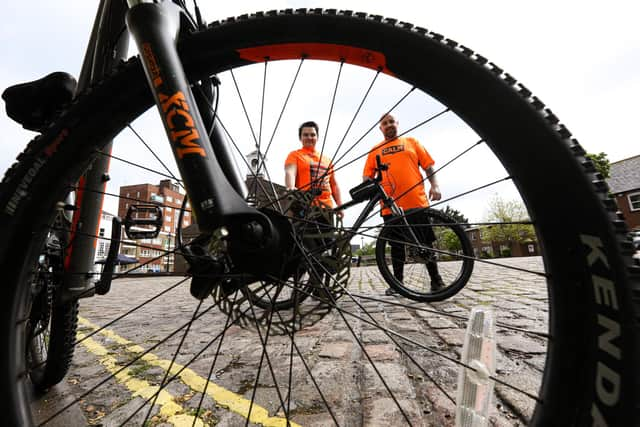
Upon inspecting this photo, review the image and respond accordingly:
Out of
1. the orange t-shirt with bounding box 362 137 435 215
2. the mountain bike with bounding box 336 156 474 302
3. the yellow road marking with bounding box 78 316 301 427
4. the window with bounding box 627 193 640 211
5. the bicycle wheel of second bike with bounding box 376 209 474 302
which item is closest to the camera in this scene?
the yellow road marking with bounding box 78 316 301 427

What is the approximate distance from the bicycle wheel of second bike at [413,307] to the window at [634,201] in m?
38.1

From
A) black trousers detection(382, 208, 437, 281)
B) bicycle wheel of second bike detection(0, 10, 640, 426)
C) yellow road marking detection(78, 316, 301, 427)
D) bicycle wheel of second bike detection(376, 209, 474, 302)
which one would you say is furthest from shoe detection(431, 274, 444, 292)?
yellow road marking detection(78, 316, 301, 427)

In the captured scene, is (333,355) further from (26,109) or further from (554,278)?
(26,109)

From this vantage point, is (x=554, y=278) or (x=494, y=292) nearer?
(x=554, y=278)

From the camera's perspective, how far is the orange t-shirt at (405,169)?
3906mm

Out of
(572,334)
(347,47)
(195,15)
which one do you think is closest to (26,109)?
(195,15)

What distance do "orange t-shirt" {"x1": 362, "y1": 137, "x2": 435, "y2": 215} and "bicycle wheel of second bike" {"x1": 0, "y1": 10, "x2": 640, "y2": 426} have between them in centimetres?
237

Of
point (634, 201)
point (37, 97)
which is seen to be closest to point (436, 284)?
point (37, 97)

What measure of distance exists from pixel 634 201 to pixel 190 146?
40.1m

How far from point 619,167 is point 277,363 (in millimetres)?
45325

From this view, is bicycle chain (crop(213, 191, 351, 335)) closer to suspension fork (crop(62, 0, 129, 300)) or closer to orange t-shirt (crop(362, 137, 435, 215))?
suspension fork (crop(62, 0, 129, 300))

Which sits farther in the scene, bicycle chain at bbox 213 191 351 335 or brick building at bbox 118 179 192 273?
brick building at bbox 118 179 192 273

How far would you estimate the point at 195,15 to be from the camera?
1.41 meters

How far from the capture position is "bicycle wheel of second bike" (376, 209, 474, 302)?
338cm
